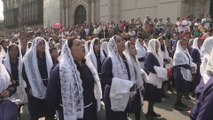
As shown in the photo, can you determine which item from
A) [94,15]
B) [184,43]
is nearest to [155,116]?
[184,43]

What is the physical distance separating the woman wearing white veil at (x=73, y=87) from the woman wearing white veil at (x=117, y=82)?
78cm

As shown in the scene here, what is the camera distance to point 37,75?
17.0 ft

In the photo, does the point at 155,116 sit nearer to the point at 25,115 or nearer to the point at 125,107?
the point at 125,107

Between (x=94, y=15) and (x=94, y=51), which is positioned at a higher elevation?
(x=94, y=15)

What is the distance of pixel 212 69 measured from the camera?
2.44 m

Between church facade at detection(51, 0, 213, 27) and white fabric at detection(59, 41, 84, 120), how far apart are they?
45.6 ft

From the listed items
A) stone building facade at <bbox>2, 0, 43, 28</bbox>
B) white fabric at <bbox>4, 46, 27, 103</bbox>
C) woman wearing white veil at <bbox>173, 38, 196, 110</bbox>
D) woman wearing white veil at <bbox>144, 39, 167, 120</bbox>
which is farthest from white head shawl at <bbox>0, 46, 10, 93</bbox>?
stone building facade at <bbox>2, 0, 43, 28</bbox>

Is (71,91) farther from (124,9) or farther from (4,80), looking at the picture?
(124,9)

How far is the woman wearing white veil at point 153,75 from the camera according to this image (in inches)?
250

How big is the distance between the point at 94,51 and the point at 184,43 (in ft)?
7.08

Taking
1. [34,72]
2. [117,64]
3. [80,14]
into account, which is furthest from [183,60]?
[80,14]

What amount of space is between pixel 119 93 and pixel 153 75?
2132mm

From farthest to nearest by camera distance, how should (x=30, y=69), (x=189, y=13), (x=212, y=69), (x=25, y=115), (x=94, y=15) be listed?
1. (x=94, y=15)
2. (x=189, y=13)
3. (x=25, y=115)
4. (x=30, y=69)
5. (x=212, y=69)

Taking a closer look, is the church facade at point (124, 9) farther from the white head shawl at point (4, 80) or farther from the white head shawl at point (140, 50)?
the white head shawl at point (4, 80)
